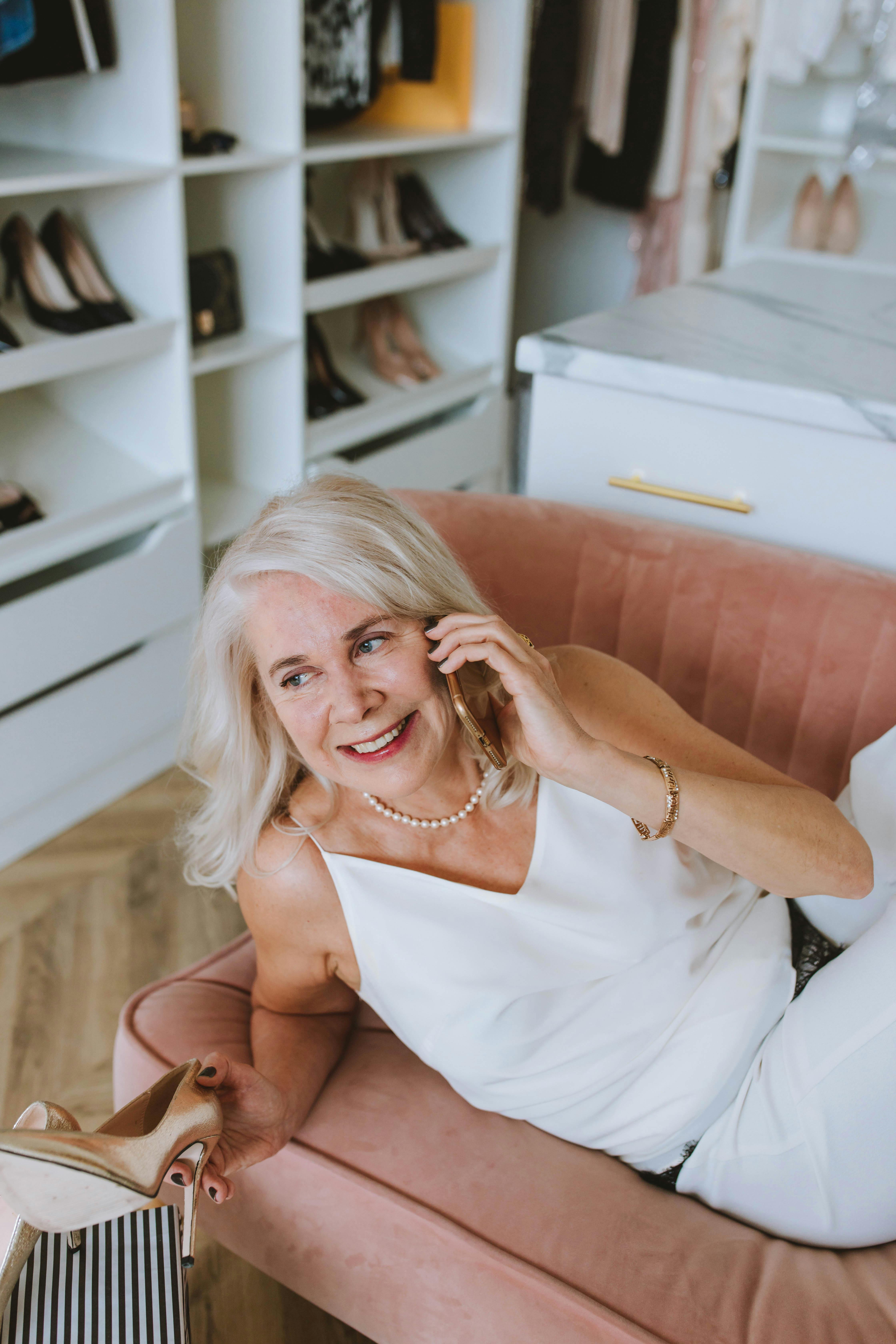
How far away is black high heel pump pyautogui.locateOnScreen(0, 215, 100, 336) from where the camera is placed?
6.66ft

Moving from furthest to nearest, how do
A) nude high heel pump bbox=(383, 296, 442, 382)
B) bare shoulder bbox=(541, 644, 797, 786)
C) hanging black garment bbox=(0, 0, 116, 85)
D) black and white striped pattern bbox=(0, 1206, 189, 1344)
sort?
nude high heel pump bbox=(383, 296, 442, 382), hanging black garment bbox=(0, 0, 116, 85), bare shoulder bbox=(541, 644, 797, 786), black and white striped pattern bbox=(0, 1206, 189, 1344)

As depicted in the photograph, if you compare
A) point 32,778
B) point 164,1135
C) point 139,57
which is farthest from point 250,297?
point 164,1135

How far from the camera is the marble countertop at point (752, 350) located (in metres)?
1.37

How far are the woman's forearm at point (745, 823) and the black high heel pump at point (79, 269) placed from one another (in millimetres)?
1501

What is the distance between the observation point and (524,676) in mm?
A: 981

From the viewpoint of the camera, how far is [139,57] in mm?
1969

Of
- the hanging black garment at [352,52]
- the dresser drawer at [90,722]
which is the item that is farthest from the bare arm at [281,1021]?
the hanging black garment at [352,52]

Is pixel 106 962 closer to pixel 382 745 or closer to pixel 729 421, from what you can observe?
pixel 382 745

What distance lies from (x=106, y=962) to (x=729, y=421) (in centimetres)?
134

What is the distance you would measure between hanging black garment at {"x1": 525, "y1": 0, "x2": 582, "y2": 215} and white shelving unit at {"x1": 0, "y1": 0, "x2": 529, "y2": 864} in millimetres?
342

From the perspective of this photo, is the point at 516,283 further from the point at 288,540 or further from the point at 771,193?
the point at 288,540

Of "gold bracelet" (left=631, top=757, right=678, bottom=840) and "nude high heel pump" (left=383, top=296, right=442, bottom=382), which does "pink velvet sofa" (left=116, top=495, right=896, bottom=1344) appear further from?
"nude high heel pump" (left=383, top=296, right=442, bottom=382)

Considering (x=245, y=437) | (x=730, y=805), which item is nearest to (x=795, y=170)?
(x=245, y=437)

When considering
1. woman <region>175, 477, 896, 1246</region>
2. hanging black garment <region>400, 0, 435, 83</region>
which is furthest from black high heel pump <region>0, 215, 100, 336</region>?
woman <region>175, 477, 896, 1246</region>
